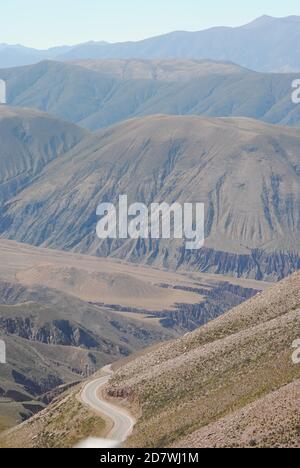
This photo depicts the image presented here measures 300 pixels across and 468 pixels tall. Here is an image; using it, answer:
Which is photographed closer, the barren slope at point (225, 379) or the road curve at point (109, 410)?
the barren slope at point (225, 379)

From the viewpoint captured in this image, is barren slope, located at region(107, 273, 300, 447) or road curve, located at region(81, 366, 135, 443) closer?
barren slope, located at region(107, 273, 300, 447)

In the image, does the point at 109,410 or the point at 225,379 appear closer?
the point at 225,379

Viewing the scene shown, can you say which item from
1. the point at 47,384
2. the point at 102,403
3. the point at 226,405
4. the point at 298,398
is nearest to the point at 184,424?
the point at 226,405

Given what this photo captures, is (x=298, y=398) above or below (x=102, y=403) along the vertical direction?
above

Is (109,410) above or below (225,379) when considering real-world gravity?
below
